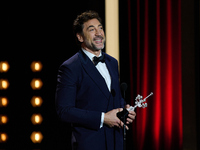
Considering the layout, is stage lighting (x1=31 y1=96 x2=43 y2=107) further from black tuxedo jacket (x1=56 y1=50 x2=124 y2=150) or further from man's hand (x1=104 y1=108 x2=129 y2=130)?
man's hand (x1=104 y1=108 x2=129 y2=130)

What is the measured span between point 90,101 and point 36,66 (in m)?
2.14

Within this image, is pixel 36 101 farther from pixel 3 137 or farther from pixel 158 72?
pixel 158 72

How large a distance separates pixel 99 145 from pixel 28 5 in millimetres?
2379

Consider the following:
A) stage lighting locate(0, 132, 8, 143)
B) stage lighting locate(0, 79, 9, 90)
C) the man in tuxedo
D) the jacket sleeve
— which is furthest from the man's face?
stage lighting locate(0, 132, 8, 143)

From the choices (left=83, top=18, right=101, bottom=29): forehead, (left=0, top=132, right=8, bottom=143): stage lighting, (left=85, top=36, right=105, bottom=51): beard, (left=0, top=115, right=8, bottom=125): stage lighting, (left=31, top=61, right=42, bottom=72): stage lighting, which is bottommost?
(left=0, top=132, right=8, bottom=143): stage lighting

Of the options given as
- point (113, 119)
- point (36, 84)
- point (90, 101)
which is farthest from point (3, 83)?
point (113, 119)

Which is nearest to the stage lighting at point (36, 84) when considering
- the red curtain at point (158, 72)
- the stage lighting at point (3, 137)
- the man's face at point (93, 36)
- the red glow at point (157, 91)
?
the stage lighting at point (3, 137)

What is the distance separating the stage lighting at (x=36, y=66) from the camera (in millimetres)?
3447

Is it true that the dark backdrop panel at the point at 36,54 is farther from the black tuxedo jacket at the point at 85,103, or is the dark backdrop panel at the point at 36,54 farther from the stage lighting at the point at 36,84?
the black tuxedo jacket at the point at 85,103

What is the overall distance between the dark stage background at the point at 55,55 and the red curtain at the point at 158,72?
2 cm

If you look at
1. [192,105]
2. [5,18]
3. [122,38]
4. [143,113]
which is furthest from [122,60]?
[5,18]

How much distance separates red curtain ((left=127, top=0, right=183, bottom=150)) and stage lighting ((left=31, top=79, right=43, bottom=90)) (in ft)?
3.96

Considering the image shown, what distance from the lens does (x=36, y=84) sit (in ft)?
11.5

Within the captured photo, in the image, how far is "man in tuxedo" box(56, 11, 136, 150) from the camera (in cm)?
143
